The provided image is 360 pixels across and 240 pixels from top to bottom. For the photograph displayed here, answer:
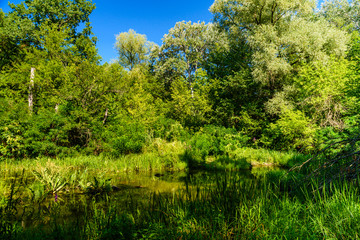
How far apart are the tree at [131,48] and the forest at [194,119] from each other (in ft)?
33.5

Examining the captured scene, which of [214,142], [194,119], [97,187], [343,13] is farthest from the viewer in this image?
[343,13]

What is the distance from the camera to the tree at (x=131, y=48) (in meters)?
31.8

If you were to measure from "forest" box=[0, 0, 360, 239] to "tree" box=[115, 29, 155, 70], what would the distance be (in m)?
10.2

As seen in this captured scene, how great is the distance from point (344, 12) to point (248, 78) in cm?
1740

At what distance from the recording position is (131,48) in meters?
32.2

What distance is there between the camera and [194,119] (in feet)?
54.4

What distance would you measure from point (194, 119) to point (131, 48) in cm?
2206

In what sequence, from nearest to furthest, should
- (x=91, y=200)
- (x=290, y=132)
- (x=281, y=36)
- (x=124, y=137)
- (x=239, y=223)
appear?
(x=239, y=223) < (x=91, y=200) < (x=124, y=137) < (x=290, y=132) < (x=281, y=36)

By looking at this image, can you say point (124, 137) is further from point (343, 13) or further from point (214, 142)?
point (343, 13)

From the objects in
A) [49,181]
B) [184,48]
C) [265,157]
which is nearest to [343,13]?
[184,48]

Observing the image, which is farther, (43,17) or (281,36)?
(43,17)

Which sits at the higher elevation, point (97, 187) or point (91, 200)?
point (97, 187)

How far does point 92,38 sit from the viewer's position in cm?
2252

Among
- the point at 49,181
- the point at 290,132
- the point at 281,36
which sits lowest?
the point at 49,181
